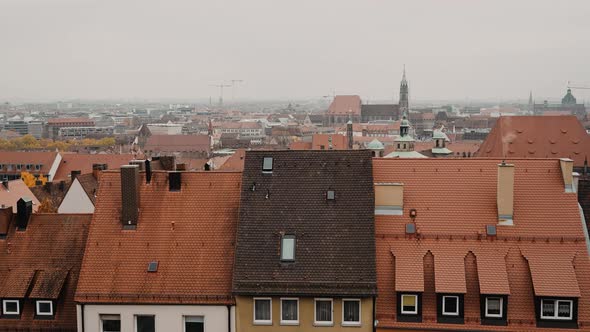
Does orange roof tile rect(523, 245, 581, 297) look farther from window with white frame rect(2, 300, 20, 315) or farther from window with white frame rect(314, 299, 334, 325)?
window with white frame rect(2, 300, 20, 315)

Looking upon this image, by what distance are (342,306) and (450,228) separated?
571cm

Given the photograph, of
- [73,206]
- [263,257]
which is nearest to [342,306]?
[263,257]

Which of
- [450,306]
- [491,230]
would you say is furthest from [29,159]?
[450,306]

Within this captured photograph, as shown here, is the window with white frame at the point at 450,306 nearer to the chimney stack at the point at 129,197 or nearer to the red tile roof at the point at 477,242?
the red tile roof at the point at 477,242

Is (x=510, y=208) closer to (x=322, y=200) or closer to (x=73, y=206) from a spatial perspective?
(x=322, y=200)

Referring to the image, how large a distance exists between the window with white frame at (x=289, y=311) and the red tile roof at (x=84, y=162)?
76.7 metres

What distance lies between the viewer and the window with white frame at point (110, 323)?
97.8 ft

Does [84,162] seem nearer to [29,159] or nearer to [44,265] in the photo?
[29,159]

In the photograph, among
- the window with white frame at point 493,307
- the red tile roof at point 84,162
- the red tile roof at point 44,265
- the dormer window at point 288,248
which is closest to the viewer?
the window with white frame at point 493,307

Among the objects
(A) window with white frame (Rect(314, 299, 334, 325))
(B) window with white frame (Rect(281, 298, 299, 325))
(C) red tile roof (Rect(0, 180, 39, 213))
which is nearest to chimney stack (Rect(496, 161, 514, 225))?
(A) window with white frame (Rect(314, 299, 334, 325))

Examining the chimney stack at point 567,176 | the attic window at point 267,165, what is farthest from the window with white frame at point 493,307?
the attic window at point 267,165

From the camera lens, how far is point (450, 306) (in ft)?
93.6

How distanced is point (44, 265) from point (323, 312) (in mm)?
12758

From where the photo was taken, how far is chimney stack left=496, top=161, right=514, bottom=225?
3014cm
